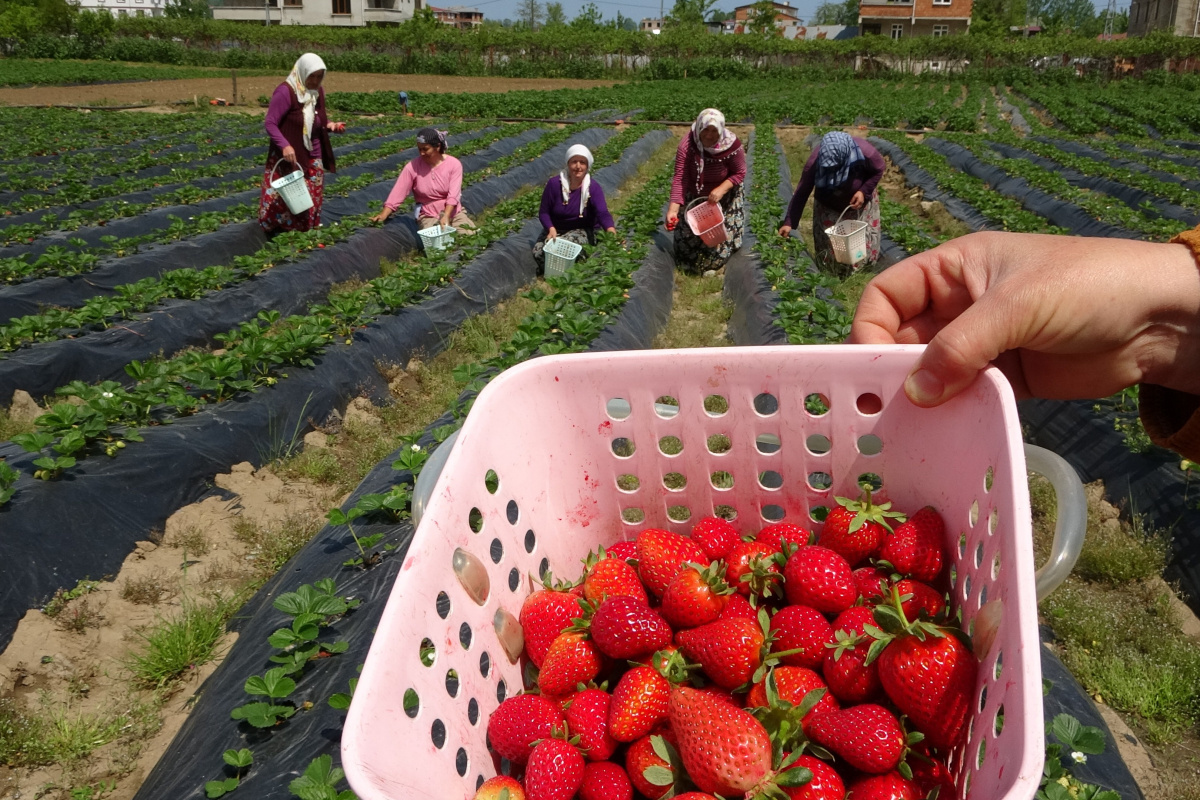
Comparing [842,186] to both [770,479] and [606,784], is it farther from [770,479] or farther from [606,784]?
[606,784]

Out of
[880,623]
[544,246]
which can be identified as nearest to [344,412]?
[544,246]

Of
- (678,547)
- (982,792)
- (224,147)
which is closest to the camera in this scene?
(982,792)

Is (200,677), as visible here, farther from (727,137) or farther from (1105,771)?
(727,137)

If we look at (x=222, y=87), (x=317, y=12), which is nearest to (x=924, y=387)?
(x=222, y=87)

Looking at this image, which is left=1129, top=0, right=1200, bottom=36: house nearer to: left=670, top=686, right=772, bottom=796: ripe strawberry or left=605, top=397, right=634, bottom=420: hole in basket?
left=605, top=397, right=634, bottom=420: hole in basket

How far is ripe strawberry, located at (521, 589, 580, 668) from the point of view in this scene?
1.70 m

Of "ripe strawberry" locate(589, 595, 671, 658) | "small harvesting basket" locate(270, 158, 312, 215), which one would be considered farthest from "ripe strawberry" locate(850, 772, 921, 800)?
"small harvesting basket" locate(270, 158, 312, 215)

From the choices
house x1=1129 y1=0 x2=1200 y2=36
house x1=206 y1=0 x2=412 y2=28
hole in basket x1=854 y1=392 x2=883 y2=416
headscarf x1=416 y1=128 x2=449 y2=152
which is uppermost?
house x1=206 y1=0 x2=412 y2=28

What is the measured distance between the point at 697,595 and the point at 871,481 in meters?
0.59

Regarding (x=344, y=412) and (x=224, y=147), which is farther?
(x=224, y=147)

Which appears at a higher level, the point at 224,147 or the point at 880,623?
the point at 224,147

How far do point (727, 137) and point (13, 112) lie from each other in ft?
70.9

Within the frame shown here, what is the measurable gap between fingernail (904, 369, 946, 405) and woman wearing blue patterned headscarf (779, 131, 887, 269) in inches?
249

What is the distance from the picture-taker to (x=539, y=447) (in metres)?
1.81
